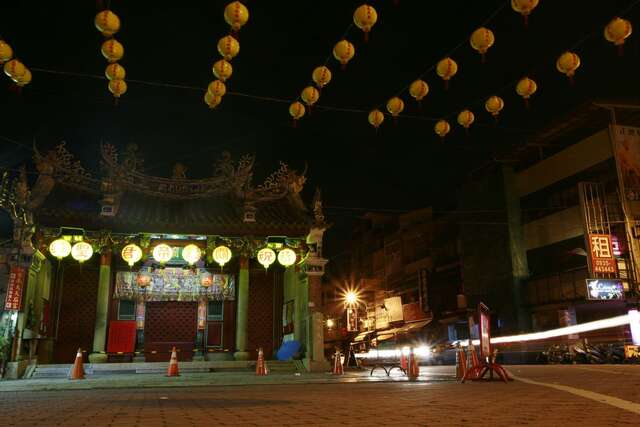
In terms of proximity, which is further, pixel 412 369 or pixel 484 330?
pixel 412 369

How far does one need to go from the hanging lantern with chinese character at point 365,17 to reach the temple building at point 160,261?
10.4m

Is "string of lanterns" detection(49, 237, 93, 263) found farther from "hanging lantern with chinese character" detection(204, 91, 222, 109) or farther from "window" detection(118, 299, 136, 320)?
"hanging lantern with chinese character" detection(204, 91, 222, 109)

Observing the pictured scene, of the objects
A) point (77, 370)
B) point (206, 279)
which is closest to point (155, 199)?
point (206, 279)

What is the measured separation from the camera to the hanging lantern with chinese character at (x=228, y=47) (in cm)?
1193

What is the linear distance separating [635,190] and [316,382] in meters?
21.8

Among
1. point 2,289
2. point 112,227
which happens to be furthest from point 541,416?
point 2,289

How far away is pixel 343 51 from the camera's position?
1237 cm

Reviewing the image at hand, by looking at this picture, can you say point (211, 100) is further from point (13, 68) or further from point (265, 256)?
point (265, 256)

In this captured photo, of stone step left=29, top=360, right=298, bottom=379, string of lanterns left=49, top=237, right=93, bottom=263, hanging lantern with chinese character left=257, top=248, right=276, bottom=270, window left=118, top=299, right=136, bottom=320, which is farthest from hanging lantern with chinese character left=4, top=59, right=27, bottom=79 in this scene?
window left=118, top=299, right=136, bottom=320

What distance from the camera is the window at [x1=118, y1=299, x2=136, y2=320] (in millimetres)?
22141

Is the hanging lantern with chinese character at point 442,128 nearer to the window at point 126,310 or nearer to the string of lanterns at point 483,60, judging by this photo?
the string of lanterns at point 483,60

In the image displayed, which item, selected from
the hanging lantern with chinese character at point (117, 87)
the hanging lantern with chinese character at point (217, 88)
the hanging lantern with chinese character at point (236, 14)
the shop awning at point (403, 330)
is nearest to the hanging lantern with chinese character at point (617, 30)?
the hanging lantern with chinese character at point (236, 14)

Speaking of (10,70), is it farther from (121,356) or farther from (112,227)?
(121,356)

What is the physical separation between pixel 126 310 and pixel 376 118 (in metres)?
14.4
